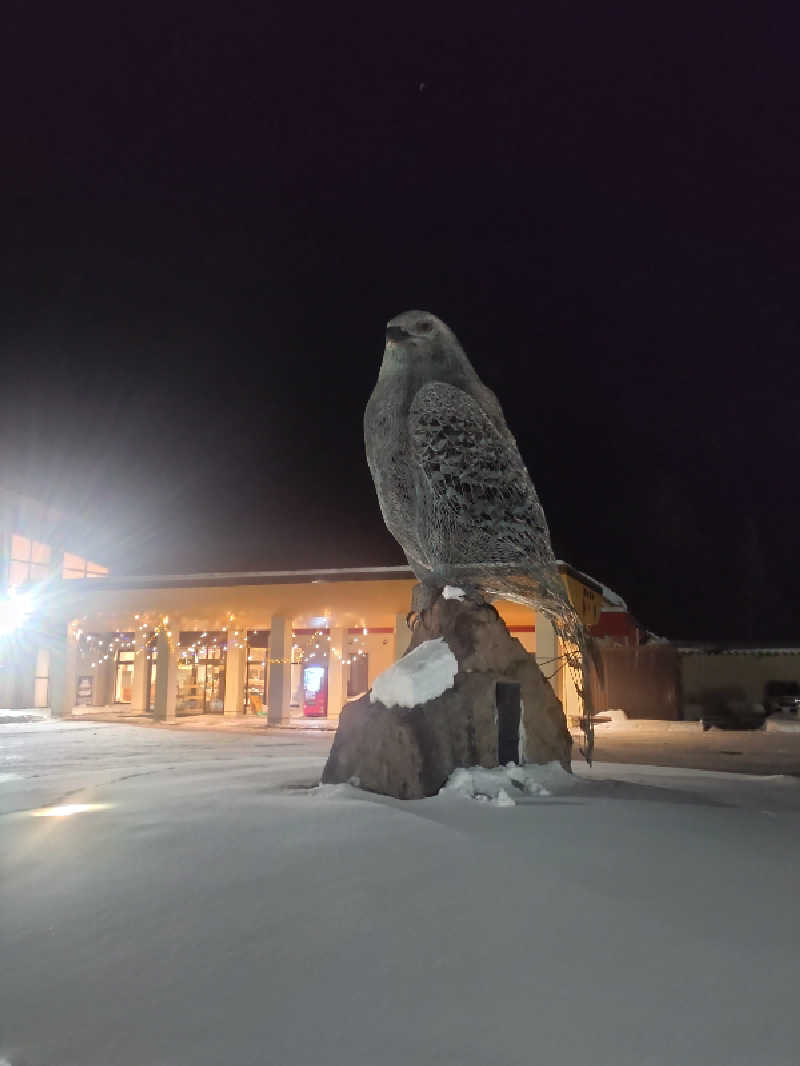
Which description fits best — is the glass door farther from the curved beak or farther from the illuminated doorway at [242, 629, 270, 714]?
the curved beak

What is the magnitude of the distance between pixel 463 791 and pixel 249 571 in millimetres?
14928

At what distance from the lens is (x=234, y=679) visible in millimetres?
22672

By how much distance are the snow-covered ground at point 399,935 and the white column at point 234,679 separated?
57.7 ft

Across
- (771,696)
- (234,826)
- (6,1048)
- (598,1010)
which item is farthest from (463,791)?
(771,696)

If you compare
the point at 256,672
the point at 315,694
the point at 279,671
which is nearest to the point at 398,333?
the point at 279,671

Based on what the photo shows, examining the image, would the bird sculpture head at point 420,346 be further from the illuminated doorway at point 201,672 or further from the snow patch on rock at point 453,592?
the illuminated doorway at point 201,672

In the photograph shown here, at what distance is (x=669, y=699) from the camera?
22422mm

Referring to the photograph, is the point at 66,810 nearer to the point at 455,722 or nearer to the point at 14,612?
the point at 455,722

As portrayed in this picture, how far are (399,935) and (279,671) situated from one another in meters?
17.1

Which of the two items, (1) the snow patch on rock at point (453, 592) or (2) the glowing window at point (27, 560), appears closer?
(1) the snow patch on rock at point (453, 592)

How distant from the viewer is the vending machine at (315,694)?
22.4 meters

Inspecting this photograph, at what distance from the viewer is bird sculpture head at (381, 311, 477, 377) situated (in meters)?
7.39

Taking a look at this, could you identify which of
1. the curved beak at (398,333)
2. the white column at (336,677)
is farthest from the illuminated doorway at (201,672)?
the curved beak at (398,333)

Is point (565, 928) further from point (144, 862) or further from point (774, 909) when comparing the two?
point (144, 862)
